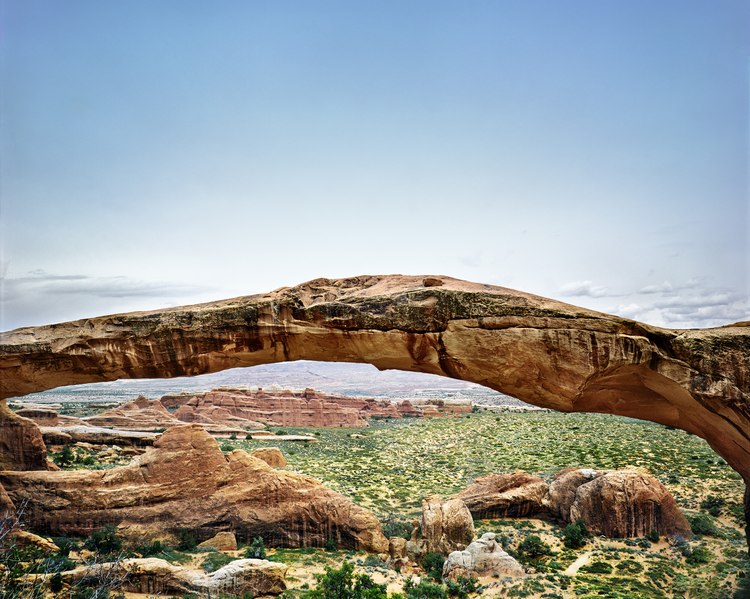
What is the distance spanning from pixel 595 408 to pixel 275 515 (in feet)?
34.1

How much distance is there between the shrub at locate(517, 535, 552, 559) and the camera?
1614cm

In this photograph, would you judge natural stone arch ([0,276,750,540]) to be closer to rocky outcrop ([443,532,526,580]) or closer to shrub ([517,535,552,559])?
rocky outcrop ([443,532,526,580])

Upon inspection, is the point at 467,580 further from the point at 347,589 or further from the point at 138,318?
the point at 138,318

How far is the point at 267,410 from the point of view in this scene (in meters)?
57.5

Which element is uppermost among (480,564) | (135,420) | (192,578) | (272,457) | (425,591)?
(272,457)

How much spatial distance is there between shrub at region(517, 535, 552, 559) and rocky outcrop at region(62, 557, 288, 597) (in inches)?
303

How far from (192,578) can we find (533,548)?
32.6ft

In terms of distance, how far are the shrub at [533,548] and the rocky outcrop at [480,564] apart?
188 cm

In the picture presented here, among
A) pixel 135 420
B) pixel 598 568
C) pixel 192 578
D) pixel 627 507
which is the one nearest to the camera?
pixel 192 578

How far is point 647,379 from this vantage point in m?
9.88

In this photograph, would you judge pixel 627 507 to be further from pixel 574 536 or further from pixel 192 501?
pixel 192 501

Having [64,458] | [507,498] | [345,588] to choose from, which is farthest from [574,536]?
[64,458]

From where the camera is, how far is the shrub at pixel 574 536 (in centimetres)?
1675

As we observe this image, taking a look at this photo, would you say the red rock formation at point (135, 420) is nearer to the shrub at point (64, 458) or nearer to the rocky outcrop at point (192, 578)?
the shrub at point (64, 458)
